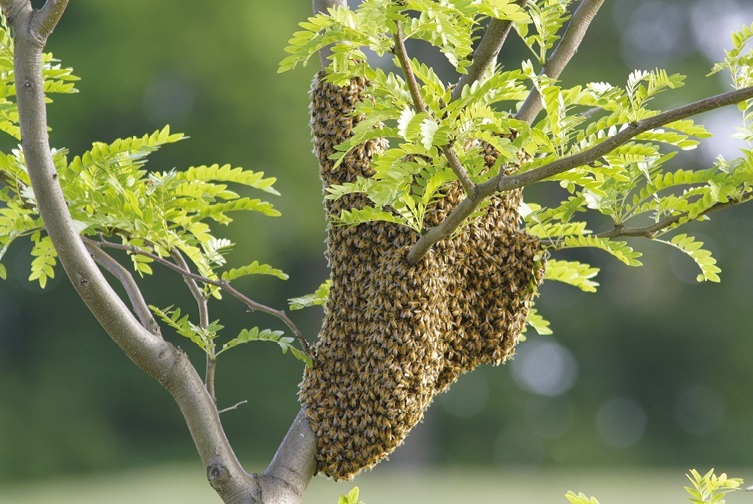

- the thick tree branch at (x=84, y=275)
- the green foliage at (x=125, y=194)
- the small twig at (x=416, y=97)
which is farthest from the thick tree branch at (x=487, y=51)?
the thick tree branch at (x=84, y=275)

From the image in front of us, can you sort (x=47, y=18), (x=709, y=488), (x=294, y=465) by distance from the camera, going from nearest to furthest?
(x=47, y=18) → (x=294, y=465) → (x=709, y=488)

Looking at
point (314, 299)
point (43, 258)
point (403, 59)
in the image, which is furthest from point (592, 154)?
point (43, 258)

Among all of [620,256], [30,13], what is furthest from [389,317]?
[30,13]

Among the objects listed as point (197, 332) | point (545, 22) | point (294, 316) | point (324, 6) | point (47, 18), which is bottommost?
point (197, 332)

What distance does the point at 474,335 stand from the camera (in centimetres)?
167

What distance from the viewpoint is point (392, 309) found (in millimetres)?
1585

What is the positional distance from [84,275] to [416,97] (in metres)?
0.59

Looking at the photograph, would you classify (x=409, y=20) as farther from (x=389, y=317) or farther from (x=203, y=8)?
(x=203, y=8)

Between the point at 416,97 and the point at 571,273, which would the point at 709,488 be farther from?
the point at 416,97

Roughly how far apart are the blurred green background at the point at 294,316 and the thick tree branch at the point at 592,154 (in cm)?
904

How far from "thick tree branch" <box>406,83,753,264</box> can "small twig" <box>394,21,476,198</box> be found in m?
0.02

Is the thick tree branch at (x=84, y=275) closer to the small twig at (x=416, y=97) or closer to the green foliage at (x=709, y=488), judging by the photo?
the small twig at (x=416, y=97)

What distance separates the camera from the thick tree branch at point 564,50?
167 cm

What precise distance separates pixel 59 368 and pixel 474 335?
11.6 metres
